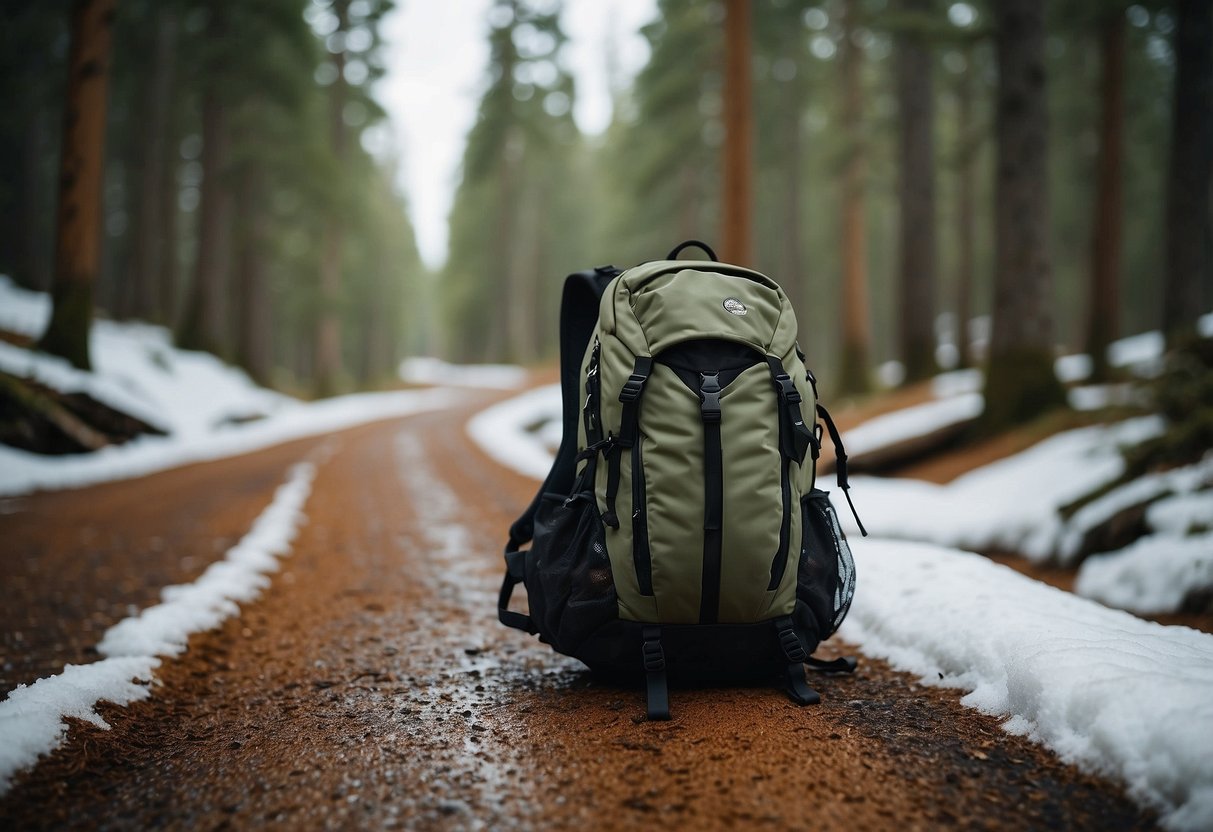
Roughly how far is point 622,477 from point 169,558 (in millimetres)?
4355

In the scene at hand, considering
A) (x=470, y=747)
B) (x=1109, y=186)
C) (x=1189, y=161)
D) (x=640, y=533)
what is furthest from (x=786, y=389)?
(x=1109, y=186)

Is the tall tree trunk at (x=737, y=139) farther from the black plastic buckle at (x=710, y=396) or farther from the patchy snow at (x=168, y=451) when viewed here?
the patchy snow at (x=168, y=451)

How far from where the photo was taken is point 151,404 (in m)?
12.2

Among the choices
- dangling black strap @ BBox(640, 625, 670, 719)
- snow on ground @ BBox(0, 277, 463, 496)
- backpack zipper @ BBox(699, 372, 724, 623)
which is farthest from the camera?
snow on ground @ BBox(0, 277, 463, 496)

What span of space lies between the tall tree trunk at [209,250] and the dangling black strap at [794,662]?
18572 mm

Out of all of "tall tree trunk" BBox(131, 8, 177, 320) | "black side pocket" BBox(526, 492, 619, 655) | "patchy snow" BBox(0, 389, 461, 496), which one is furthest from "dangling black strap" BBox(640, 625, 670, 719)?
"tall tree trunk" BBox(131, 8, 177, 320)

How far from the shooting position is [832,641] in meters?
3.51

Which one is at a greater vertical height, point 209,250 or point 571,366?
point 209,250

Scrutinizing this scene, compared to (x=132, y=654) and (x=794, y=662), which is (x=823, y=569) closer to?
(x=794, y=662)

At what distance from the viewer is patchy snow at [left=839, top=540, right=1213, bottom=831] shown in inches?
70.7

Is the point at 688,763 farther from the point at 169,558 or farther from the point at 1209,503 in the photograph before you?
the point at 169,558

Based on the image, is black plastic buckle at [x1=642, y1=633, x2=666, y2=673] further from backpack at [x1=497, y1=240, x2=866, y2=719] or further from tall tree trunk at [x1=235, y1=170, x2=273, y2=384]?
tall tree trunk at [x1=235, y1=170, x2=273, y2=384]

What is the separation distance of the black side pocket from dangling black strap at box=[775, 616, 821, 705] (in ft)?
1.98

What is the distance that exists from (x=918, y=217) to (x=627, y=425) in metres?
13.7
